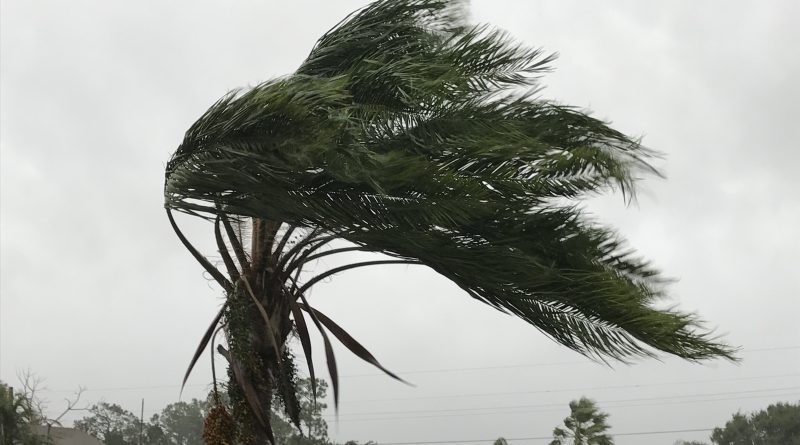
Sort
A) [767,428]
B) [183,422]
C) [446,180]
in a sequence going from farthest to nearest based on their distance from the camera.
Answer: [183,422]
[767,428]
[446,180]

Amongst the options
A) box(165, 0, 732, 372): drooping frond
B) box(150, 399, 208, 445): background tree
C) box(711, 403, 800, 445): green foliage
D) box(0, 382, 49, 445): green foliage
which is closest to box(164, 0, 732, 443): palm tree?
box(165, 0, 732, 372): drooping frond

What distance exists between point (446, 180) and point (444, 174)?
0.11 meters

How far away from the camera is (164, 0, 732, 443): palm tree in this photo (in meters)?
6.52

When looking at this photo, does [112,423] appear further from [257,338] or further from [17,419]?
[257,338]

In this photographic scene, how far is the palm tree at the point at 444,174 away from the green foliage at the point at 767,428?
43.5 m

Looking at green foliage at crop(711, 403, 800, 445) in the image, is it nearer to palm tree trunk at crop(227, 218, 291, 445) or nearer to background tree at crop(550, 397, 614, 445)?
background tree at crop(550, 397, 614, 445)

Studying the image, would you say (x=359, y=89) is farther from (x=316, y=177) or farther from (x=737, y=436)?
(x=737, y=436)

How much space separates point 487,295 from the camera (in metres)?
7.20

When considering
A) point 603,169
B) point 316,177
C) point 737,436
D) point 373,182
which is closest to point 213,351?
point 316,177

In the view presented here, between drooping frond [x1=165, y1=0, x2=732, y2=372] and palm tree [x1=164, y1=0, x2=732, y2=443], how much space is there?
0.5 inches

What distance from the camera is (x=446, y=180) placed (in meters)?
6.52

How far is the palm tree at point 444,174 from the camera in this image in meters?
6.52

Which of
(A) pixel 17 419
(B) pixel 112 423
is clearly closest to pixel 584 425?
(A) pixel 17 419

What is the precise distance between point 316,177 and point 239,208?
78 cm
